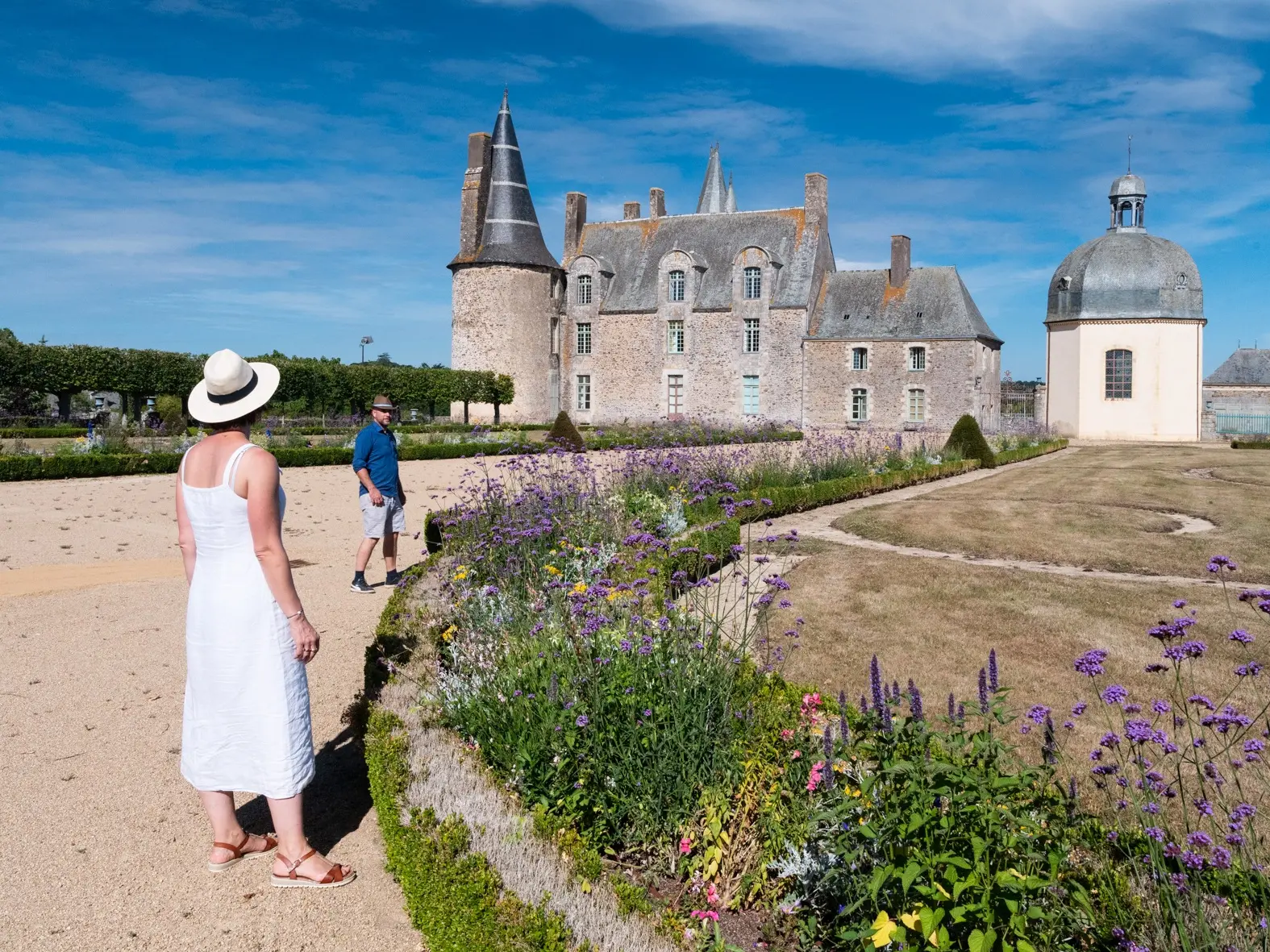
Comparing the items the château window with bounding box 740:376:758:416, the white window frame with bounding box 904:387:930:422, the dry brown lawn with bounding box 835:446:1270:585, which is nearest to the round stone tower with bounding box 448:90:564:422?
the château window with bounding box 740:376:758:416

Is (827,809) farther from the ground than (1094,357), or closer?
closer

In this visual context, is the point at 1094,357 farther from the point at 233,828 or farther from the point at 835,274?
the point at 233,828

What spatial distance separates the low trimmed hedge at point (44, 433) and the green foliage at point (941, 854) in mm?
19068

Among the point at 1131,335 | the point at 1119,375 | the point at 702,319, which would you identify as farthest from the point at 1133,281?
the point at 702,319

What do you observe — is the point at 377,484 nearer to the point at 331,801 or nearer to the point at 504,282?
the point at 331,801

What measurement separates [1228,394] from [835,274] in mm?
18660

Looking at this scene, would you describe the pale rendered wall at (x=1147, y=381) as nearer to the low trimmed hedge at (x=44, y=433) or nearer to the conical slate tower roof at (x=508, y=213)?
the conical slate tower roof at (x=508, y=213)

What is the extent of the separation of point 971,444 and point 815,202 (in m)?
14.8

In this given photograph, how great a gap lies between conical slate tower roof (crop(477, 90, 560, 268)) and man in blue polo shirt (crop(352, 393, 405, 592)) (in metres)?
24.9

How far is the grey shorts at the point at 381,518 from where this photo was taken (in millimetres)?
6840

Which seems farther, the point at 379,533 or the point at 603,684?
the point at 379,533

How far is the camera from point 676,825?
2.93m

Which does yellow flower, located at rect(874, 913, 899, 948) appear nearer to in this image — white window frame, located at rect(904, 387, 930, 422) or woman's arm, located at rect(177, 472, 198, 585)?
woman's arm, located at rect(177, 472, 198, 585)

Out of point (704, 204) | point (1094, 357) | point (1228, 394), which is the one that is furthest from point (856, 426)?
point (1228, 394)
